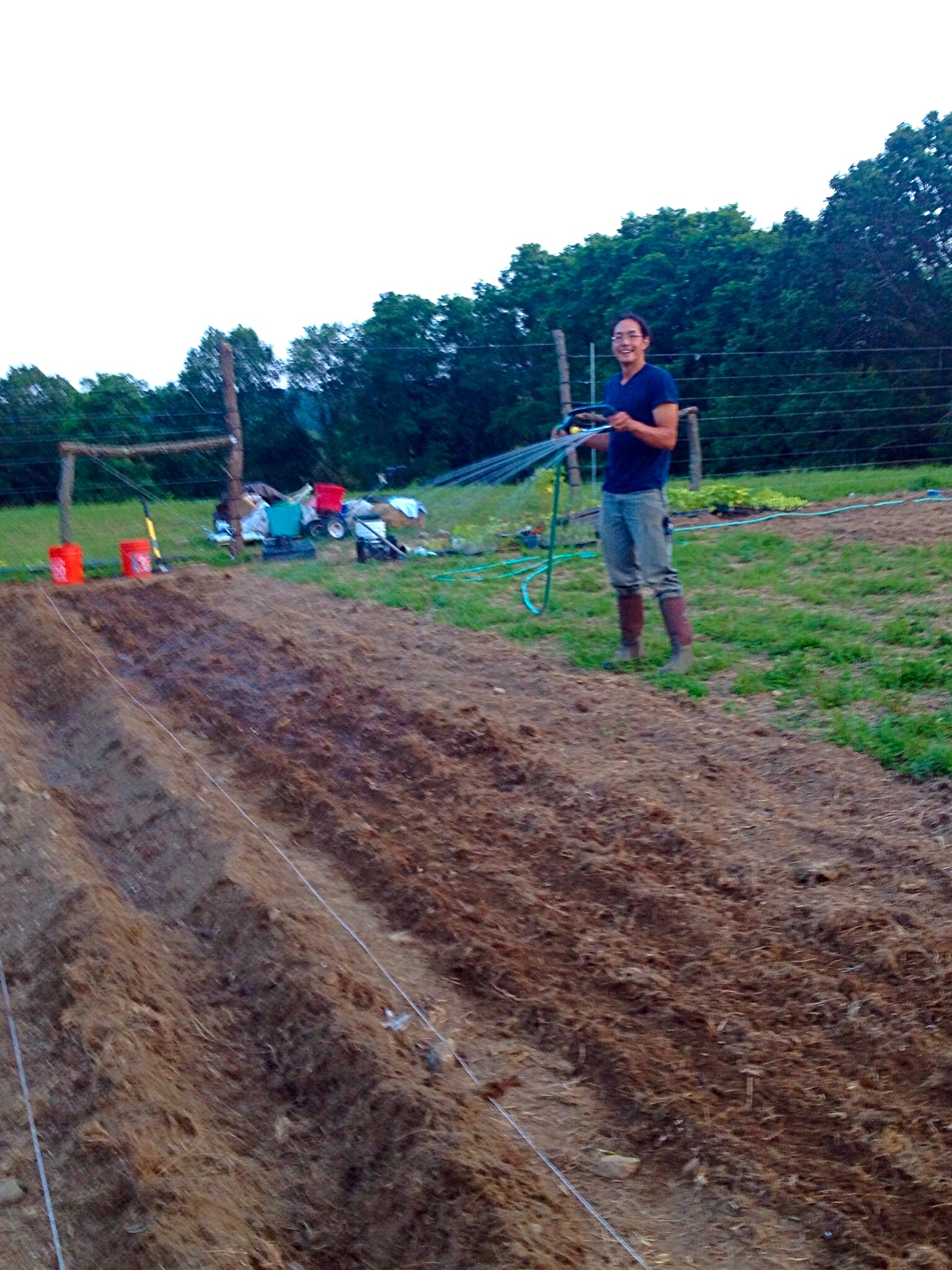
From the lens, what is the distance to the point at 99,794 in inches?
193

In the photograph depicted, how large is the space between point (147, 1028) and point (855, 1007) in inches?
76.2

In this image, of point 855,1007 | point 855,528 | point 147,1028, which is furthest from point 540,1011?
point 855,528

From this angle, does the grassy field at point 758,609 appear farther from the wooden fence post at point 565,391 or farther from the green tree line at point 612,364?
the green tree line at point 612,364

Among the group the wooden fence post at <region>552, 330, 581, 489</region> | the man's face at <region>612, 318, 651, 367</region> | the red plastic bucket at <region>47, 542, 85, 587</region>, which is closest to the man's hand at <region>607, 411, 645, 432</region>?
the man's face at <region>612, 318, 651, 367</region>

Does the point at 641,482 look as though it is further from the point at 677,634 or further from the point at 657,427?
the point at 677,634

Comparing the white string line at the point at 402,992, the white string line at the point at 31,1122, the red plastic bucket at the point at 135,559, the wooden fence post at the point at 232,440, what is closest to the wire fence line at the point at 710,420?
the wooden fence post at the point at 232,440

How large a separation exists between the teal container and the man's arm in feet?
24.8

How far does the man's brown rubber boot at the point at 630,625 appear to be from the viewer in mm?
6129

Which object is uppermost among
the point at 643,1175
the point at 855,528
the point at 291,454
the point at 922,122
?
the point at 922,122

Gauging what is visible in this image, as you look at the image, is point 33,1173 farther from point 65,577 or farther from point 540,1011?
point 65,577

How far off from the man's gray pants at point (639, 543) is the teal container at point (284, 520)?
7.23 metres

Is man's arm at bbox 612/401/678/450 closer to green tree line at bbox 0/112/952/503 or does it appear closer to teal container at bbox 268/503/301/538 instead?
teal container at bbox 268/503/301/538

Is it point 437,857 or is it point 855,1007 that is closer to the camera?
point 855,1007

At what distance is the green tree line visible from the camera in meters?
16.0
